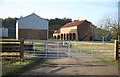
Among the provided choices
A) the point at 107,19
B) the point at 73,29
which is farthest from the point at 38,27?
the point at 107,19

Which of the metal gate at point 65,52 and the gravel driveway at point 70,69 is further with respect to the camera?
the metal gate at point 65,52

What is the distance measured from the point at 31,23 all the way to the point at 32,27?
1.29 m

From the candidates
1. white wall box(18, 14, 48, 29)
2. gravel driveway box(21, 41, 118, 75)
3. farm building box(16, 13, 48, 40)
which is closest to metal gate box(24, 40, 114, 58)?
gravel driveway box(21, 41, 118, 75)

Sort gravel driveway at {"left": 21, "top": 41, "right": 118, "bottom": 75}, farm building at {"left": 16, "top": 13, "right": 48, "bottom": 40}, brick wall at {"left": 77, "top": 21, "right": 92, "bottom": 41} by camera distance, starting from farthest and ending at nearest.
Result: 1. brick wall at {"left": 77, "top": 21, "right": 92, "bottom": 41}
2. farm building at {"left": 16, "top": 13, "right": 48, "bottom": 40}
3. gravel driveway at {"left": 21, "top": 41, "right": 118, "bottom": 75}

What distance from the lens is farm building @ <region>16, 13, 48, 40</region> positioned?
2575 cm

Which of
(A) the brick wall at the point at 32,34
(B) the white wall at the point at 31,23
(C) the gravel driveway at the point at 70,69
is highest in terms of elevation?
(B) the white wall at the point at 31,23

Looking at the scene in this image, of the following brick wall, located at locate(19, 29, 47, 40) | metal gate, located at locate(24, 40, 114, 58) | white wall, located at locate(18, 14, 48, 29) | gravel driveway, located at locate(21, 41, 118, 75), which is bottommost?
gravel driveway, located at locate(21, 41, 118, 75)

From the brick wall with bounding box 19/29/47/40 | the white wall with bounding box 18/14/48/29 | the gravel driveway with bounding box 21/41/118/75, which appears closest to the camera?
the gravel driveway with bounding box 21/41/118/75

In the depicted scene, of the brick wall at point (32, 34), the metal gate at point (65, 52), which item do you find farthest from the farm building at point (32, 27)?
the metal gate at point (65, 52)

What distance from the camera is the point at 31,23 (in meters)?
26.8

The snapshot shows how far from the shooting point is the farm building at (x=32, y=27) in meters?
25.8

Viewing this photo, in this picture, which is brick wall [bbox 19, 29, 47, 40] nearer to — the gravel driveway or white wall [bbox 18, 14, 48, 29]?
white wall [bbox 18, 14, 48, 29]

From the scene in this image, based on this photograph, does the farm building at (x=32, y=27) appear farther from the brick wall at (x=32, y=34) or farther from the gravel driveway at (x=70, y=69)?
the gravel driveway at (x=70, y=69)

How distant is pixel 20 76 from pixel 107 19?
15358mm
